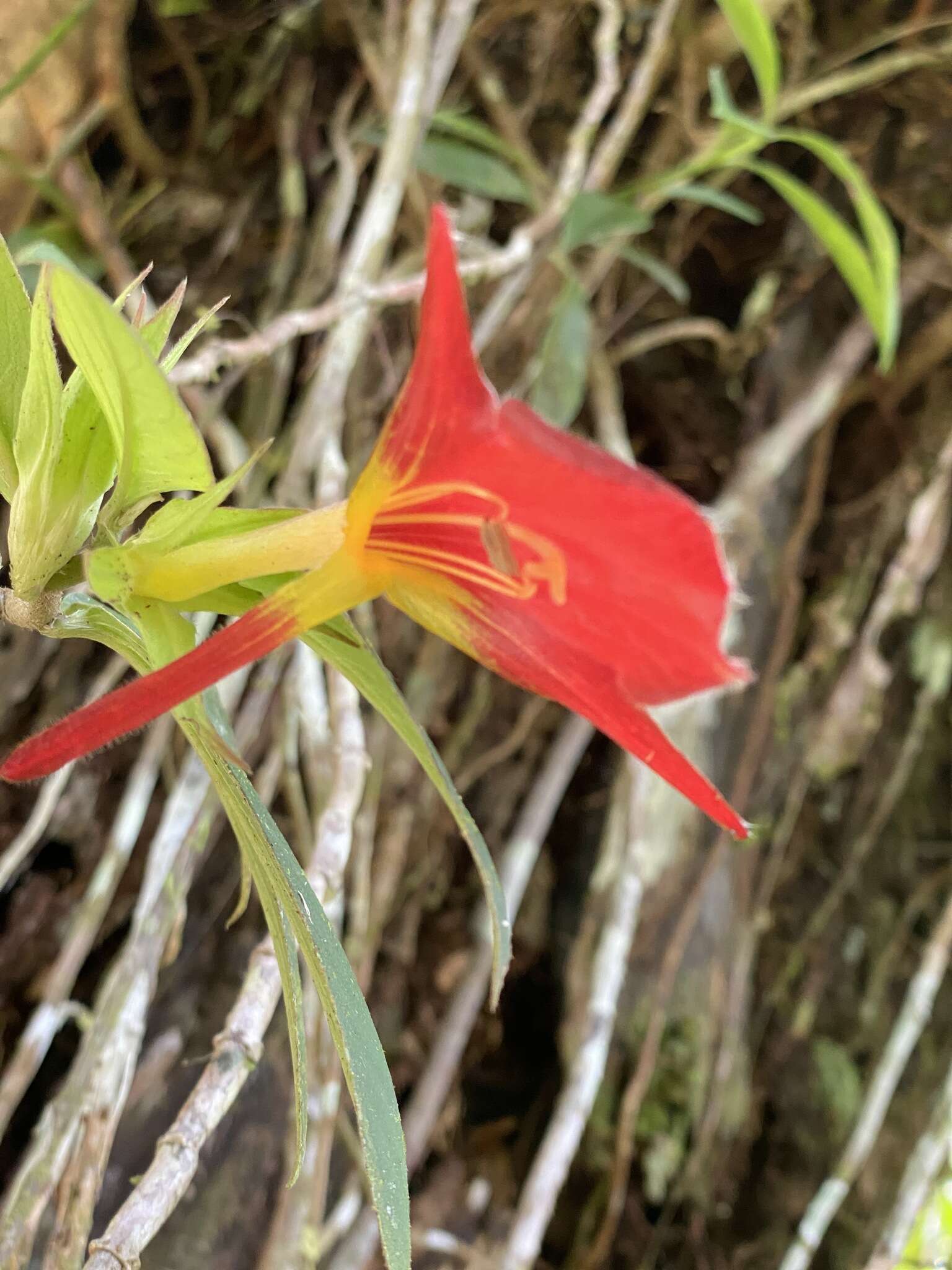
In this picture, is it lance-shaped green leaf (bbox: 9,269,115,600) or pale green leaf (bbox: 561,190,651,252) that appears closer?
lance-shaped green leaf (bbox: 9,269,115,600)

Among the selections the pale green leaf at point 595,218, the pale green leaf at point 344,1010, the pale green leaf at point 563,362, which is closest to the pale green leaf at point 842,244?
the pale green leaf at point 595,218

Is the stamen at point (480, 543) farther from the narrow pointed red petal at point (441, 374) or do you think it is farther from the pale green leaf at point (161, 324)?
the pale green leaf at point (161, 324)

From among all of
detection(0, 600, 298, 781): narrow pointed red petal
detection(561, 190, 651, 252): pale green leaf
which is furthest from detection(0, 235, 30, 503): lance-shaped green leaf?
detection(561, 190, 651, 252): pale green leaf

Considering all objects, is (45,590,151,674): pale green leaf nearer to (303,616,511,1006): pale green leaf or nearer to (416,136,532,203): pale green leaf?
(303,616,511,1006): pale green leaf

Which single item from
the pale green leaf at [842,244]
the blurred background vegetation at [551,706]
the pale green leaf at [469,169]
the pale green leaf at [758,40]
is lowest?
the blurred background vegetation at [551,706]

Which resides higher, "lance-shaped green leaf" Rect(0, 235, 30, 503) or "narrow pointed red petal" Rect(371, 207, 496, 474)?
"narrow pointed red petal" Rect(371, 207, 496, 474)

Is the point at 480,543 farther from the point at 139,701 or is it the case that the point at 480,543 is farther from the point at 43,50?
the point at 43,50
